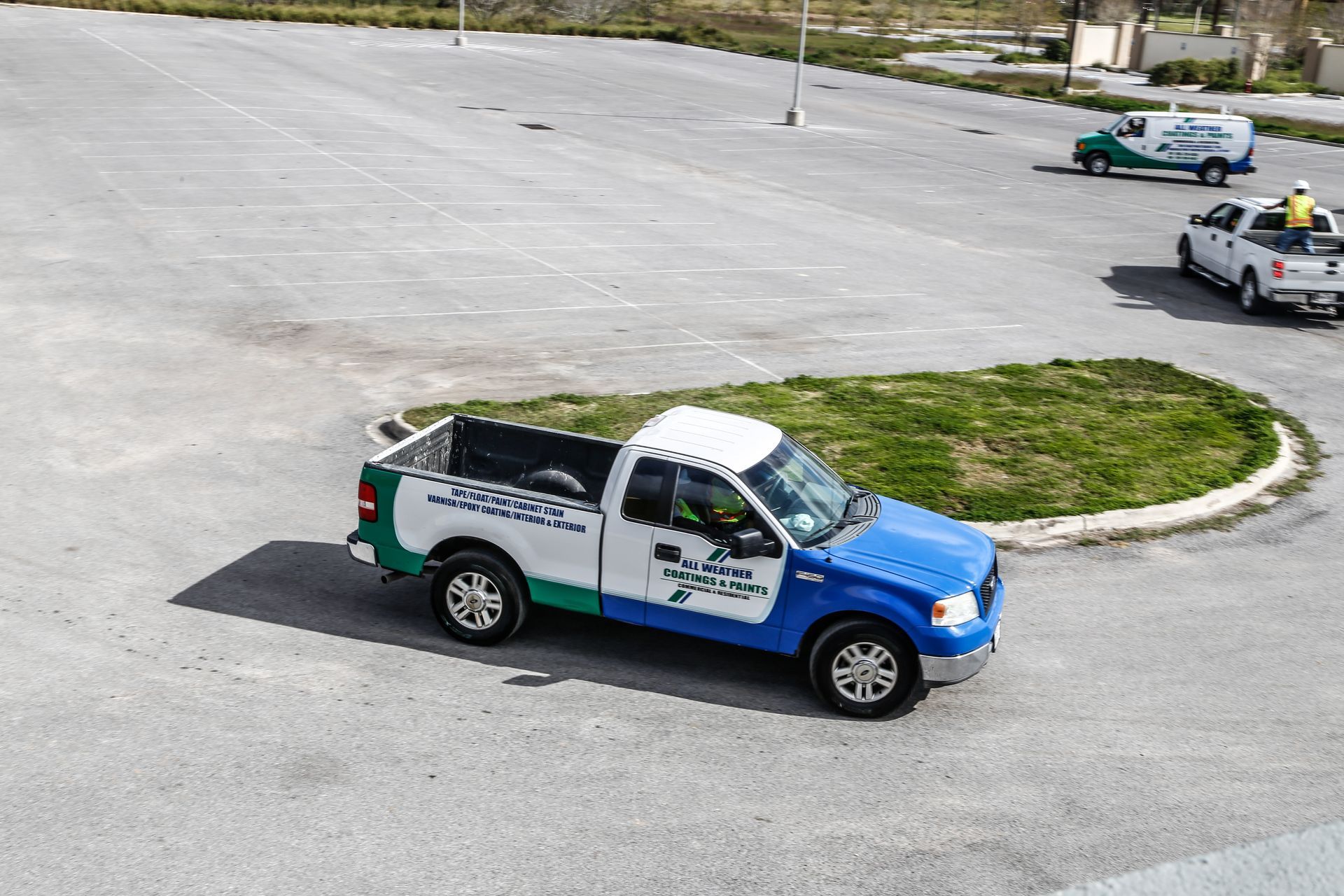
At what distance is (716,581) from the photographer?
9422 millimetres

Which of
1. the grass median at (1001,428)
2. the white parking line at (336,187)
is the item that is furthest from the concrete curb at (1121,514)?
the white parking line at (336,187)

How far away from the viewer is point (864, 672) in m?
9.14

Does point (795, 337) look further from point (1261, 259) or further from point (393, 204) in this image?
point (393, 204)

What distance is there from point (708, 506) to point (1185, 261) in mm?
19459

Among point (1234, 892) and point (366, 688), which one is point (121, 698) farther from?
point (1234, 892)

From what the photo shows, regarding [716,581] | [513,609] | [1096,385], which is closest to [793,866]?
[716,581]

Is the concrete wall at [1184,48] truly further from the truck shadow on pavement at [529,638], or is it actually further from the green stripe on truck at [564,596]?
the green stripe on truck at [564,596]

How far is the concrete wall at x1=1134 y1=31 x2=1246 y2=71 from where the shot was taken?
76062 mm

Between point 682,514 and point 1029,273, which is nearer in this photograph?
point 682,514

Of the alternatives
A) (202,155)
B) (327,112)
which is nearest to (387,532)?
(202,155)

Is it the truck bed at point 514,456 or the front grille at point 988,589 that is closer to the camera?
the front grille at point 988,589

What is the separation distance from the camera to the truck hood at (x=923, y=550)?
916 centimetres

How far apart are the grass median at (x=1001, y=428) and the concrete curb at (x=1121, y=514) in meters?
0.12

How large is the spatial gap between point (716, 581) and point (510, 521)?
5.54ft
